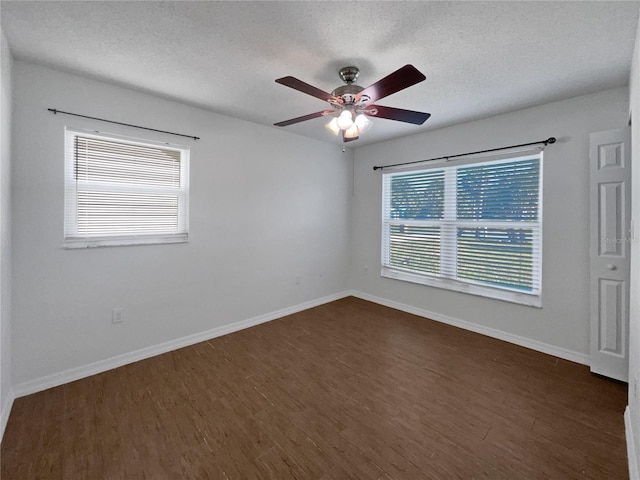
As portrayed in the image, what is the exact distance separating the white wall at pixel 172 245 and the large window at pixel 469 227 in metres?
1.05

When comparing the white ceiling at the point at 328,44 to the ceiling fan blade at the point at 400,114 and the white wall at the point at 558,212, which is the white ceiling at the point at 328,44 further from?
the ceiling fan blade at the point at 400,114

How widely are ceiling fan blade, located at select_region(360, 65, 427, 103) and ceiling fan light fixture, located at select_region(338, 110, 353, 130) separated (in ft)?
0.45

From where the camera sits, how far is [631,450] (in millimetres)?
1580

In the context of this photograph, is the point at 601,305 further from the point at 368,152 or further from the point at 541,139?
the point at 368,152

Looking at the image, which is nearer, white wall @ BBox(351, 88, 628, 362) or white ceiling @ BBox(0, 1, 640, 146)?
white ceiling @ BBox(0, 1, 640, 146)

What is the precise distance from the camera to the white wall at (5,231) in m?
1.75

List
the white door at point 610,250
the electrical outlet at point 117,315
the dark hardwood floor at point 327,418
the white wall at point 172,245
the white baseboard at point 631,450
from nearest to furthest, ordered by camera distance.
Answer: the white baseboard at point 631,450 < the dark hardwood floor at point 327,418 < the white wall at point 172,245 < the white door at point 610,250 < the electrical outlet at point 117,315

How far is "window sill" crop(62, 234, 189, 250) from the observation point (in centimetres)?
233

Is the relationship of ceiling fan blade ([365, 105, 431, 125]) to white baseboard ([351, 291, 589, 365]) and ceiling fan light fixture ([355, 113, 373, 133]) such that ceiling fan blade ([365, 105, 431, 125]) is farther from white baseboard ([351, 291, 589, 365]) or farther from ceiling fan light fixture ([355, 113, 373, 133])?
white baseboard ([351, 291, 589, 365])

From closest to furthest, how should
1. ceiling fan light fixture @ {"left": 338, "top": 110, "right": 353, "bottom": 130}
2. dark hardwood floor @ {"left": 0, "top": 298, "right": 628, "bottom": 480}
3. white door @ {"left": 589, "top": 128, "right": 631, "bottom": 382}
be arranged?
dark hardwood floor @ {"left": 0, "top": 298, "right": 628, "bottom": 480} < ceiling fan light fixture @ {"left": 338, "top": 110, "right": 353, "bottom": 130} < white door @ {"left": 589, "top": 128, "right": 631, "bottom": 382}

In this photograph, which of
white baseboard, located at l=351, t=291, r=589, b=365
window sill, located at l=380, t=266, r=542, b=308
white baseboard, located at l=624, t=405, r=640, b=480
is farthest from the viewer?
window sill, located at l=380, t=266, r=542, b=308

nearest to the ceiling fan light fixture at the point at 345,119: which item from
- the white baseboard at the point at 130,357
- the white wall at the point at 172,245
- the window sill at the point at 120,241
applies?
the white wall at the point at 172,245

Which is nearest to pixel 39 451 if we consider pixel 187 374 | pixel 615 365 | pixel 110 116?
pixel 187 374

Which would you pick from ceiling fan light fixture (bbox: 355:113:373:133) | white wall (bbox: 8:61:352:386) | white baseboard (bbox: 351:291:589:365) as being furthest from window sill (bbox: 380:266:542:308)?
ceiling fan light fixture (bbox: 355:113:373:133)
